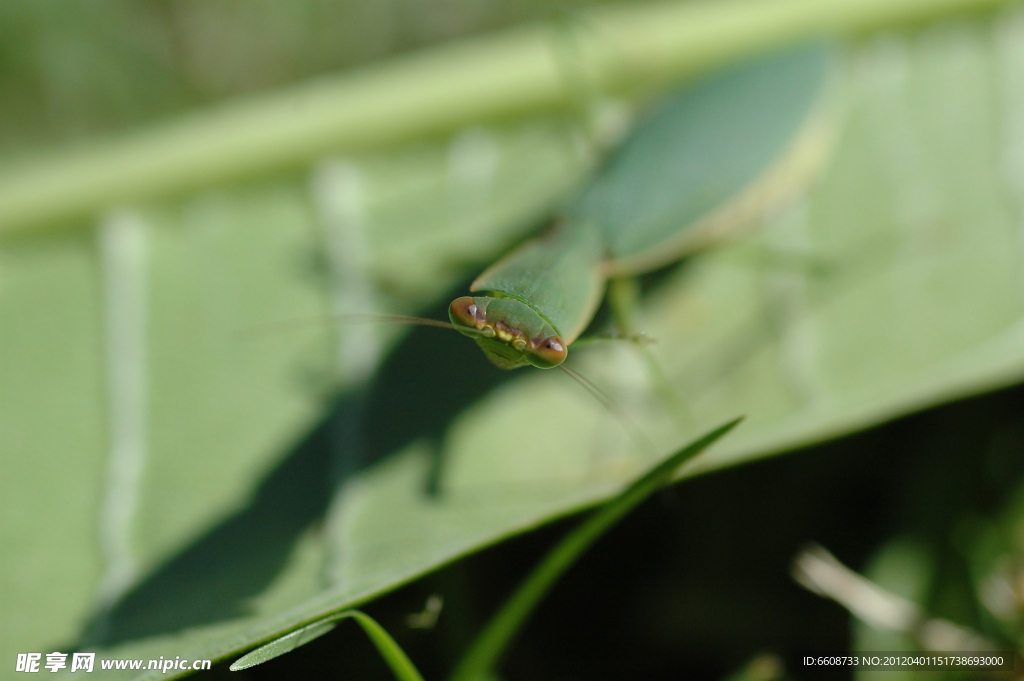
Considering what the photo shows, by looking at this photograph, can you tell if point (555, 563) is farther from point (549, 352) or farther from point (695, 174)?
point (695, 174)

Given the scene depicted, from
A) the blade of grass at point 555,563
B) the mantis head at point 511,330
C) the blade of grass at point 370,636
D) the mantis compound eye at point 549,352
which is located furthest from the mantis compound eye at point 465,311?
the blade of grass at point 370,636

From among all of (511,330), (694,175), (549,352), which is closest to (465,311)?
(511,330)

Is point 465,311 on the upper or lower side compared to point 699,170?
lower

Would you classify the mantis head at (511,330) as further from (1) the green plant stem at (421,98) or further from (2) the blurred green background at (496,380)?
(1) the green plant stem at (421,98)

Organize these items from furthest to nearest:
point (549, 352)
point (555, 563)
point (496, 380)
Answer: point (496, 380) → point (549, 352) → point (555, 563)

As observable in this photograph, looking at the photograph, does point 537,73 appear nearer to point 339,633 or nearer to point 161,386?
point 161,386

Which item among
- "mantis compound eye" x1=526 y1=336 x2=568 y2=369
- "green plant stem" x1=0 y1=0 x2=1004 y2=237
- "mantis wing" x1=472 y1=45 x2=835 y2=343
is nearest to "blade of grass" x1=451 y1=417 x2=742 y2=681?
"mantis compound eye" x1=526 y1=336 x2=568 y2=369
